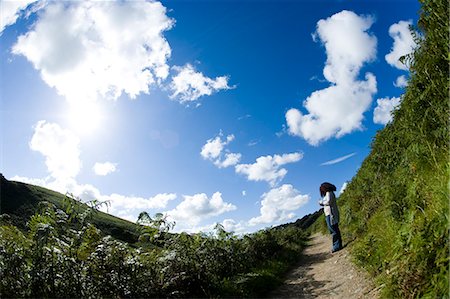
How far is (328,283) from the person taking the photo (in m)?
8.36

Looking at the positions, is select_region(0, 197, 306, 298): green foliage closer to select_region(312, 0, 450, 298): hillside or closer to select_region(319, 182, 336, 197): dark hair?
select_region(312, 0, 450, 298): hillside

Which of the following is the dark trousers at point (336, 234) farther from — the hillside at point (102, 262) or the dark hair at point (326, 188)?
the hillside at point (102, 262)

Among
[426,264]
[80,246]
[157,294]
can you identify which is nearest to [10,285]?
[80,246]

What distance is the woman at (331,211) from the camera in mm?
12242

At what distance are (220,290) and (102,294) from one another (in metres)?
2.82

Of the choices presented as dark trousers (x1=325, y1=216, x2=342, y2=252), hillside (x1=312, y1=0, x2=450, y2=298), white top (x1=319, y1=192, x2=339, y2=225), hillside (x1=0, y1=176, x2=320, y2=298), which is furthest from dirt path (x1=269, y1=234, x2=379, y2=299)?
white top (x1=319, y1=192, x2=339, y2=225)

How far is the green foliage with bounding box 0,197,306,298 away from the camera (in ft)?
17.6

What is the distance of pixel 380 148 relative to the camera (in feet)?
46.6

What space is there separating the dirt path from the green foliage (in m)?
0.63

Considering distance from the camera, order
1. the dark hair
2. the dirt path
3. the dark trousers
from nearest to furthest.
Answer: the dirt path, the dark trousers, the dark hair

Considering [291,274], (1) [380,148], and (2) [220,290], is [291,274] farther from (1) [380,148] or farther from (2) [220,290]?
(1) [380,148]

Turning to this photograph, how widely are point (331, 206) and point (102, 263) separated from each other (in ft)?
29.9

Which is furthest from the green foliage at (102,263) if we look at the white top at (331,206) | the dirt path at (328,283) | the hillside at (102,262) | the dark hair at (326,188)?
the dark hair at (326,188)

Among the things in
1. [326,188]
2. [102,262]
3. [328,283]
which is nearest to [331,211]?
[326,188]
